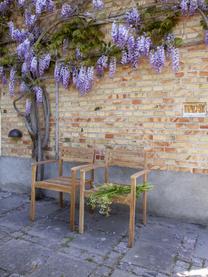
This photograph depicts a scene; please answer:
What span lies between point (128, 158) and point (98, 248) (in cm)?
114

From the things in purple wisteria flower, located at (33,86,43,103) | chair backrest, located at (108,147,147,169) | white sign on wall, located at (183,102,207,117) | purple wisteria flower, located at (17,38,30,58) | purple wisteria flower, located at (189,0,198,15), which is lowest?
chair backrest, located at (108,147,147,169)

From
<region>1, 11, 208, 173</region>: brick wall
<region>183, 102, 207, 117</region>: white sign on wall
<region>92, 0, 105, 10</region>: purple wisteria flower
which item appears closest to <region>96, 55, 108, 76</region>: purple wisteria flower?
<region>1, 11, 208, 173</region>: brick wall

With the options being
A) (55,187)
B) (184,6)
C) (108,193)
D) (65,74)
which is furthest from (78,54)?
(108,193)

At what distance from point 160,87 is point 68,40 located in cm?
145

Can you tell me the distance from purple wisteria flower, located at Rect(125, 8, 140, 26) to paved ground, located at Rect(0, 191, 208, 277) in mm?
2226

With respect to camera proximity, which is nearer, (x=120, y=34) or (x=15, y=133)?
(x=120, y=34)

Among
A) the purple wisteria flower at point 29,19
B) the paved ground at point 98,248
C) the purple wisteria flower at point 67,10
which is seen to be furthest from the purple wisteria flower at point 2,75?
the paved ground at point 98,248

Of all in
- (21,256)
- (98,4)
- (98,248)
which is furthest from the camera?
(98,4)

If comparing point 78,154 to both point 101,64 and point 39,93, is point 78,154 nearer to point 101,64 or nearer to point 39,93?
point 39,93

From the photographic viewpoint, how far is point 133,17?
3.34m

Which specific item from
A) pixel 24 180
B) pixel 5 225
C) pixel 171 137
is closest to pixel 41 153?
pixel 24 180

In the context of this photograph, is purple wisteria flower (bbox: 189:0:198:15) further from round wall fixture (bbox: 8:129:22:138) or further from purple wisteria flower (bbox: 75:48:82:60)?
round wall fixture (bbox: 8:129:22:138)

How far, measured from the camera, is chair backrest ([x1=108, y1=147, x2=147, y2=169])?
321cm

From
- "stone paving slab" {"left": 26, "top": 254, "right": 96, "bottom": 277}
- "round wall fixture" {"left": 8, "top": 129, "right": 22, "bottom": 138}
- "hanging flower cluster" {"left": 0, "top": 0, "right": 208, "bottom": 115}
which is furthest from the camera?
"round wall fixture" {"left": 8, "top": 129, "right": 22, "bottom": 138}
